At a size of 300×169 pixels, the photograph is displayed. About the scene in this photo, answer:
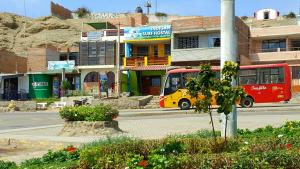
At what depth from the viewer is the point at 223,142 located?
27.0 feet

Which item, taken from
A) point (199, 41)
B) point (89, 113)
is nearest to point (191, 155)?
point (89, 113)

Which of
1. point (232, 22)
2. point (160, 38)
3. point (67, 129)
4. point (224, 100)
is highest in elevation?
point (160, 38)

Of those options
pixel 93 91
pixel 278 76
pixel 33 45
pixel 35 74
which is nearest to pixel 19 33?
pixel 33 45

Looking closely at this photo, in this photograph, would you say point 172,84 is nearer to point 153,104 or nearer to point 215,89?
point 153,104

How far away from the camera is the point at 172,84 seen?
36188mm

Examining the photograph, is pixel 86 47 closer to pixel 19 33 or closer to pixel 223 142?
pixel 19 33

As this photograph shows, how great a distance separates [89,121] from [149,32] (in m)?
35.3

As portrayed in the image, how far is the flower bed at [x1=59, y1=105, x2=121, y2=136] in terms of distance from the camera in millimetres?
18250

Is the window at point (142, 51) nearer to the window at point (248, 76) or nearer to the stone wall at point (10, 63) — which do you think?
the stone wall at point (10, 63)


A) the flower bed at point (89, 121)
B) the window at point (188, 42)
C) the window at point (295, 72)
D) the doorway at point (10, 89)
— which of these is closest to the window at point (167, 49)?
the window at point (188, 42)

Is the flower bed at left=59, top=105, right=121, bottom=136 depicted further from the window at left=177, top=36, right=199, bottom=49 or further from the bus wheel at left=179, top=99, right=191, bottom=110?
the window at left=177, top=36, right=199, bottom=49

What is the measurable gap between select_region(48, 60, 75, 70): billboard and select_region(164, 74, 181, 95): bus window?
74.2ft

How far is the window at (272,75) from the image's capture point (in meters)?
34.2

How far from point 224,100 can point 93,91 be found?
47.6 metres
